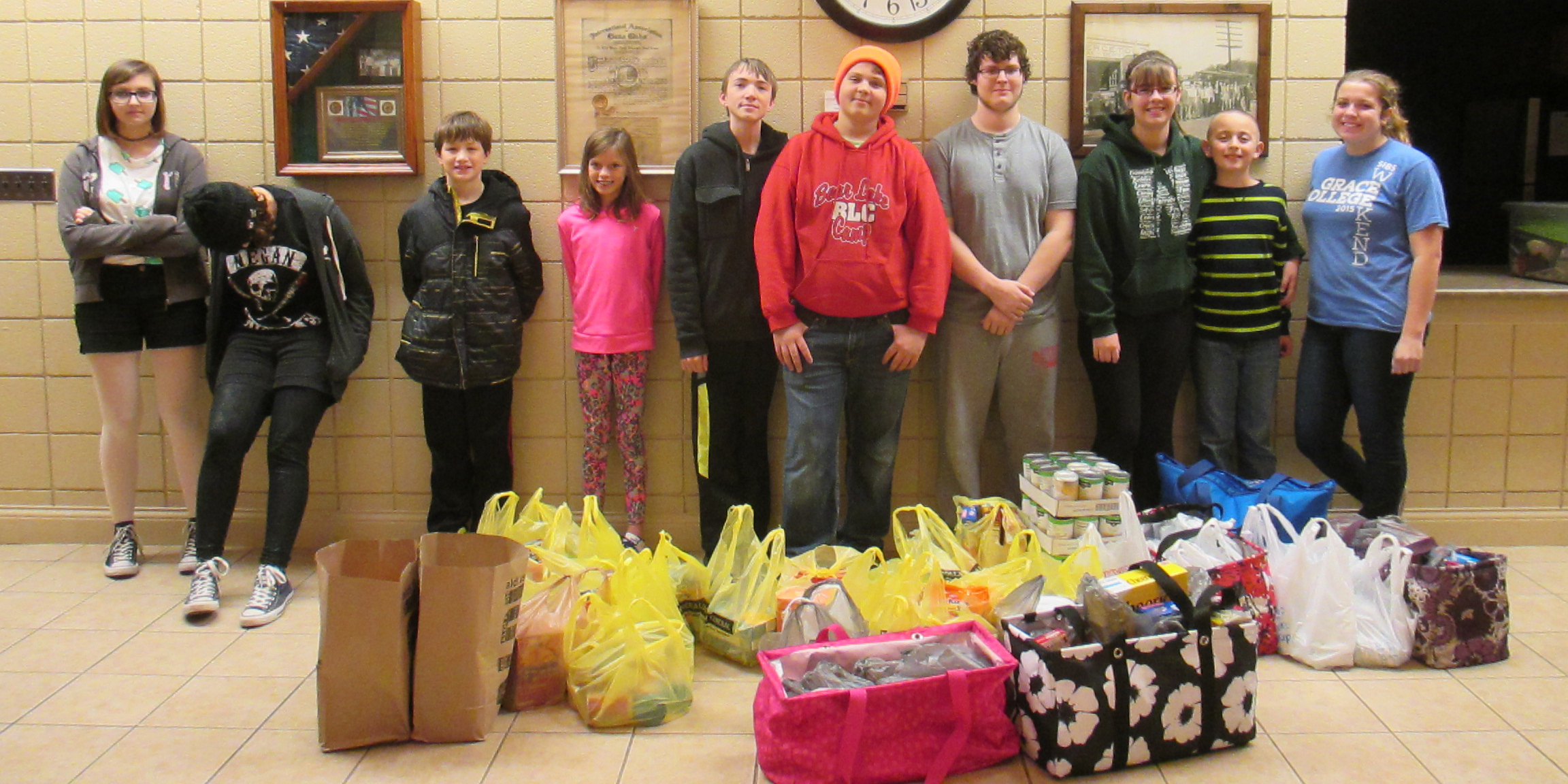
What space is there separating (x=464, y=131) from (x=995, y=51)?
57.6 inches

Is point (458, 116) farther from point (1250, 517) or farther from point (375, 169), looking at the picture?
point (1250, 517)

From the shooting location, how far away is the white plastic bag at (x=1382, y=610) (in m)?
2.67

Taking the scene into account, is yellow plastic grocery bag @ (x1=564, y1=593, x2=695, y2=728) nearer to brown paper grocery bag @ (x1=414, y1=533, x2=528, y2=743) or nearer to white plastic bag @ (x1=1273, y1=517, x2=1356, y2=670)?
brown paper grocery bag @ (x1=414, y1=533, x2=528, y2=743)

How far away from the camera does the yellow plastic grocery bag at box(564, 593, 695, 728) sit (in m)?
2.38

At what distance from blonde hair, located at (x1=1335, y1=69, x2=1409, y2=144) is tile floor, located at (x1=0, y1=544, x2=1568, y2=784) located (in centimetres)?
133

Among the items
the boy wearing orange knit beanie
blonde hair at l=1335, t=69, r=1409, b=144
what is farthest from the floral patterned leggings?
blonde hair at l=1335, t=69, r=1409, b=144

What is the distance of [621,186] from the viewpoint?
10.8 feet

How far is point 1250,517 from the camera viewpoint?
285 cm

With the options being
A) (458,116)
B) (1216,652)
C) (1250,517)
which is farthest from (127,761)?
(1250,517)

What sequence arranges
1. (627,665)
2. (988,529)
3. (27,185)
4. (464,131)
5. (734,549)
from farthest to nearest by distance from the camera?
(27,185)
(464,131)
(988,529)
(734,549)
(627,665)

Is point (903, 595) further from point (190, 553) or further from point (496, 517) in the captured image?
point (190, 553)

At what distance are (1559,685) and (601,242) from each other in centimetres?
257

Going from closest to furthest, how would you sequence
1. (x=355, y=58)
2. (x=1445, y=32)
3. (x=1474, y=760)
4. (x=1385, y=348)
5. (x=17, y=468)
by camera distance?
(x=1474, y=760) < (x=1385, y=348) < (x=355, y=58) < (x=17, y=468) < (x=1445, y=32)

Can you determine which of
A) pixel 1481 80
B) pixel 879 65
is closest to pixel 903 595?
pixel 879 65
